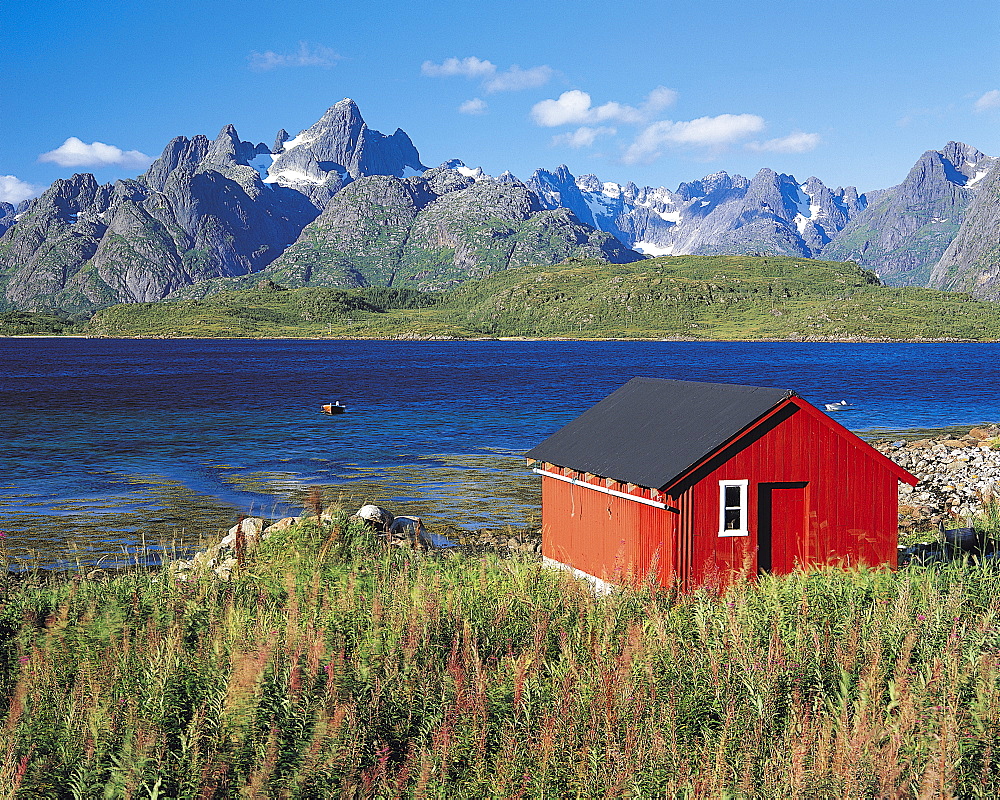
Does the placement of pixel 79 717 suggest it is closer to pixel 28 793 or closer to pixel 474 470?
pixel 28 793

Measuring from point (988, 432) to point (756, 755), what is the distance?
52921 mm

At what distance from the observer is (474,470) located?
1783 inches

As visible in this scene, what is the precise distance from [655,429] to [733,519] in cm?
255

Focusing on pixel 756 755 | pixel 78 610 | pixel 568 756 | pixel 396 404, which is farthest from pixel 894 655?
pixel 396 404

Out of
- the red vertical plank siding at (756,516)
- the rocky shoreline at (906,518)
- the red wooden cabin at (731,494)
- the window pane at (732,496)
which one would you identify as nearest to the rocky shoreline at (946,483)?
the rocky shoreline at (906,518)

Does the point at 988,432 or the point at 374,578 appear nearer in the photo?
the point at 374,578

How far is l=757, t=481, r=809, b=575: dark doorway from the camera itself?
16.5 metres

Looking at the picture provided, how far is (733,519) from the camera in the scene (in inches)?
645

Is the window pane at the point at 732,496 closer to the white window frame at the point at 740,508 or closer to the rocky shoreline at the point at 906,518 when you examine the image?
the white window frame at the point at 740,508

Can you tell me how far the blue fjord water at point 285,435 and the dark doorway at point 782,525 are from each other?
16408mm

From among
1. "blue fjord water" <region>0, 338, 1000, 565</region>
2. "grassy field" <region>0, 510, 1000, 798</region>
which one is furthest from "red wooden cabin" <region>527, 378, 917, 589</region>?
"blue fjord water" <region>0, 338, 1000, 565</region>

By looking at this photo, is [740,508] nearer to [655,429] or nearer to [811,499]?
[811,499]

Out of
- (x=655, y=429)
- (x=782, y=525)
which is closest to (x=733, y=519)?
(x=782, y=525)

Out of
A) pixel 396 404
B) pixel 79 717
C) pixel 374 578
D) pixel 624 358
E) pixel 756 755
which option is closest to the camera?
pixel 756 755
